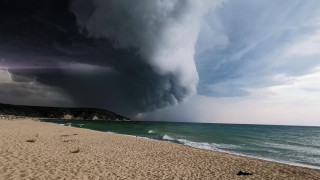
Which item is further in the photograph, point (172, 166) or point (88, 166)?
point (172, 166)

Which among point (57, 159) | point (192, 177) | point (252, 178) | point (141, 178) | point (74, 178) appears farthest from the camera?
point (57, 159)

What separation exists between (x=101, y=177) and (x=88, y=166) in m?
2.46

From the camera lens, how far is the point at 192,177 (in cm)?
1161

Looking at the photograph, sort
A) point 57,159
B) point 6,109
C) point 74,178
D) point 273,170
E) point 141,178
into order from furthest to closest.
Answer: point 6,109, point 273,170, point 57,159, point 141,178, point 74,178

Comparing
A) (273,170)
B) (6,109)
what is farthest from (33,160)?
(6,109)

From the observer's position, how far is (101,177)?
10.3 meters

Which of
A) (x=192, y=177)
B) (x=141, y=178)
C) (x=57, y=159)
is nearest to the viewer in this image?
(x=141, y=178)

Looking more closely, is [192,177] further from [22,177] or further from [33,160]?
[33,160]

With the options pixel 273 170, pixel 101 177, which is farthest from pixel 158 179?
pixel 273 170

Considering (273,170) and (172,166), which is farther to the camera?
(273,170)

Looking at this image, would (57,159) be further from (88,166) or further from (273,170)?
(273,170)

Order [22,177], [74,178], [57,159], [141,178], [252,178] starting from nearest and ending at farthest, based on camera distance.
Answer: [22,177] → [74,178] → [141,178] → [252,178] → [57,159]

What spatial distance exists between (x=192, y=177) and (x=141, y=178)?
2968 mm

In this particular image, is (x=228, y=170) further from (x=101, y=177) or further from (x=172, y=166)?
(x=101, y=177)
